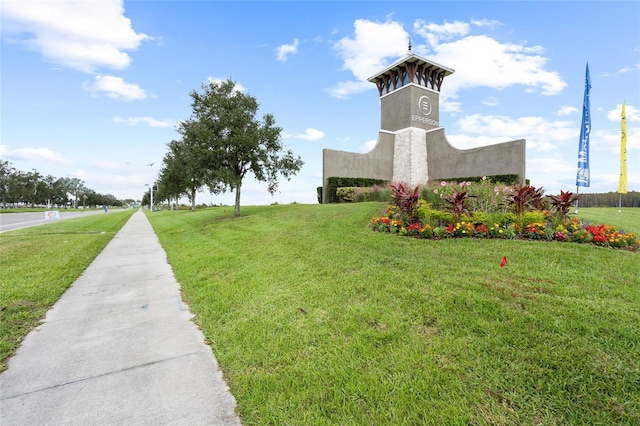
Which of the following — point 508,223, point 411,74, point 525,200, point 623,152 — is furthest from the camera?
point 411,74

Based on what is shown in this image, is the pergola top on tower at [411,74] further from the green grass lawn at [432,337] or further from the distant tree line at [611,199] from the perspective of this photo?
the green grass lawn at [432,337]

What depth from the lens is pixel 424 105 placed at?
27.2m

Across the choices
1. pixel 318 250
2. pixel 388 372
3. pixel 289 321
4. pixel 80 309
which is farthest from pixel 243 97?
pixel 388 372

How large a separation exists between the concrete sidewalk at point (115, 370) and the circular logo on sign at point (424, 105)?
26.8 m

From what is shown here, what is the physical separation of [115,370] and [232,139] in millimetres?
15149

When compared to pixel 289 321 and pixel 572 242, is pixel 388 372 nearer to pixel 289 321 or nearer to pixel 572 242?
pixel 289 321

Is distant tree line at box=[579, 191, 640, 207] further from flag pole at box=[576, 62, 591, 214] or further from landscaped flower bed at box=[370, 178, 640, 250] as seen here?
landscaped flower bed at box=[370, 178, 640, 250]

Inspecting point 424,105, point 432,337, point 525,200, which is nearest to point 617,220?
point 525,200

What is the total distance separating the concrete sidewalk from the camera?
92.3 inches

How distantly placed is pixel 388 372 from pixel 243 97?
18.5m

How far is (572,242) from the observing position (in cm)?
663

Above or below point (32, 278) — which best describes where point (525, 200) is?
above

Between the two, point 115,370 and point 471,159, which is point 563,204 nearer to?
point 115,370

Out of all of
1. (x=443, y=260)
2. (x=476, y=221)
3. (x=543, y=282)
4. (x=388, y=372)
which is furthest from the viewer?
(x=476, y=221)
